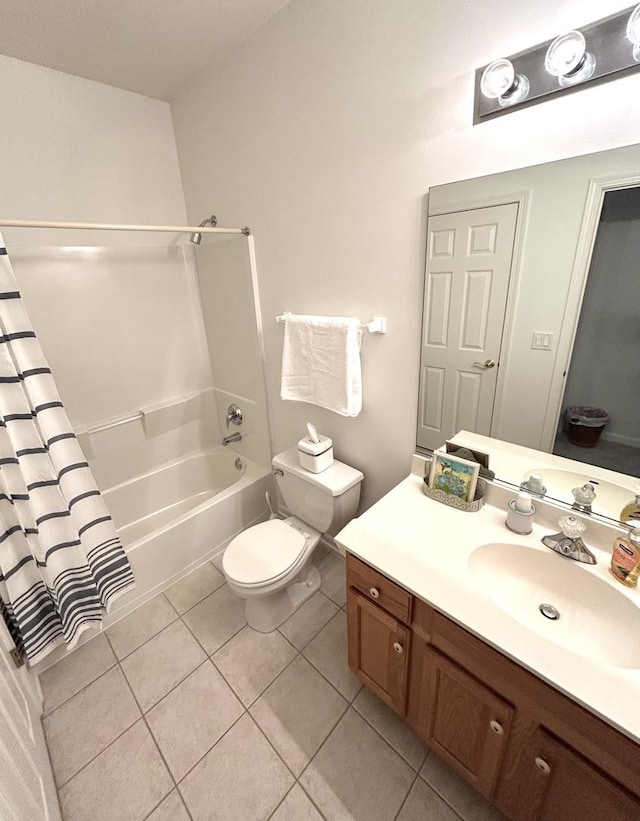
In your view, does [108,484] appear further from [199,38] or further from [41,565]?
[199,38]

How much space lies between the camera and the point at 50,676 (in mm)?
1461

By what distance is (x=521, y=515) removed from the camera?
40.9 inches

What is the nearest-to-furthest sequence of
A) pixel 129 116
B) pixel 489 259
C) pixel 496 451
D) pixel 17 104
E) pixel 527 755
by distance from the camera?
pixel 527 755 < pixel 489 259 < pixel 496 451 < pixel 17 104 < pixel 129 116

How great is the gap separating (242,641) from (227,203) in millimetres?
2195

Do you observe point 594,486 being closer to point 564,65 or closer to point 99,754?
point 564,65

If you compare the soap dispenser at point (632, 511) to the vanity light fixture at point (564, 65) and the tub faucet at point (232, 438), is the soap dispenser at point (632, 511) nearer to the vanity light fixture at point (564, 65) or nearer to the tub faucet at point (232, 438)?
the vanity light fixture at point (564, 65)

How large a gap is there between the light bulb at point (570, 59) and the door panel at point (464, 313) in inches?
10.8

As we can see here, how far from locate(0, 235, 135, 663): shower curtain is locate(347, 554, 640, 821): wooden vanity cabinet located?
988mm

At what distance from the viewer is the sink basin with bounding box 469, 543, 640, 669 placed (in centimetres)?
81

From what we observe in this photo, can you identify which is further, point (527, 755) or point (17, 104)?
point (17, 104)

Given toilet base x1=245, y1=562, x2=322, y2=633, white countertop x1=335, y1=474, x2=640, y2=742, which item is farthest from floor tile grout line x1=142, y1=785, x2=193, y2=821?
white countertop x1=335, y1=474, x2=640, y2=742

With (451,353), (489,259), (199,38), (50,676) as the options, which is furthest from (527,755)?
(199,38)

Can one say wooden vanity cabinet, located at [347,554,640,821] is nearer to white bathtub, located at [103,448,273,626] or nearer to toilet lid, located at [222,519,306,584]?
toilet lid, located at [222,519,306,584]

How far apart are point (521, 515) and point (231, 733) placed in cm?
128
